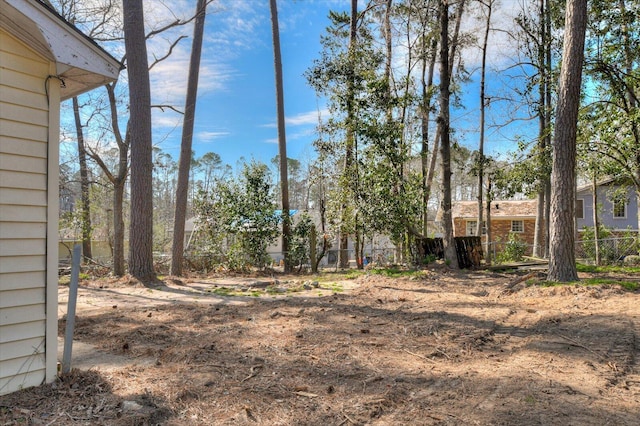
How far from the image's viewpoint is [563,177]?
737 centimetres

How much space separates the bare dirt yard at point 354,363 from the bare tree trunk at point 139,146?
2.02 meters

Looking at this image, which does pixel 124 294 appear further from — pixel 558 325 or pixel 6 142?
pixel 558 325

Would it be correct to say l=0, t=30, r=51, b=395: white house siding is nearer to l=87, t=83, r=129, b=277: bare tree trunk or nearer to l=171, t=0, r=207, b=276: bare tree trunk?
l=171, t=0, r=207, b=276: bare tree trunk

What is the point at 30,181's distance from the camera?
2.94 meters

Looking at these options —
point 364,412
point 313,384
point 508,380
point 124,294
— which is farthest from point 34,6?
point 124,294

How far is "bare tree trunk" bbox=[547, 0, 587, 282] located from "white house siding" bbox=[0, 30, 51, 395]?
787 centimetres

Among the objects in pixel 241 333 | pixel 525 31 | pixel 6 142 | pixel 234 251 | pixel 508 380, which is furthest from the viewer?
pixel 525 31

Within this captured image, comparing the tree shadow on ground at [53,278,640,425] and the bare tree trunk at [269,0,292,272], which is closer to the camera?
the tree shadow on ground at [53,278,640,425]

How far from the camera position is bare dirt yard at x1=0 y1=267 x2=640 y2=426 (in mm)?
2551

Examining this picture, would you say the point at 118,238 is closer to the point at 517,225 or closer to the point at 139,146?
the point at 139,146

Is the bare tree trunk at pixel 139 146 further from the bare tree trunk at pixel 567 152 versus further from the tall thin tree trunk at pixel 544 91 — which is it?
the tall thin tree trunk at pixel 544 91

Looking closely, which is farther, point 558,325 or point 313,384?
point 558,325

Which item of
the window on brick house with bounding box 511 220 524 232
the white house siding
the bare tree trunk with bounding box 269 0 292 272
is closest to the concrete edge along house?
the white house siding

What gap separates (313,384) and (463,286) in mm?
5757
